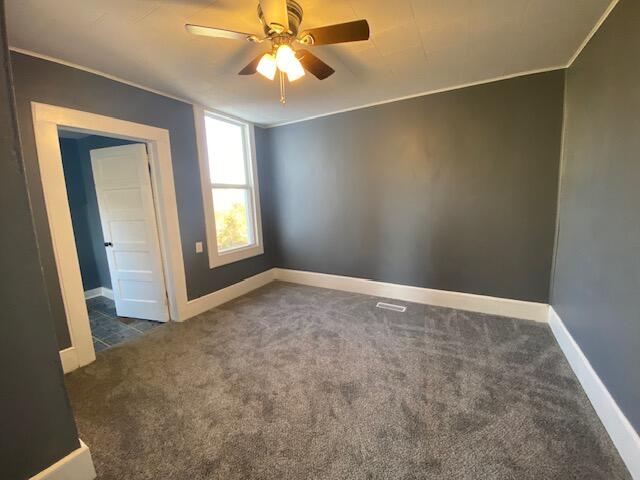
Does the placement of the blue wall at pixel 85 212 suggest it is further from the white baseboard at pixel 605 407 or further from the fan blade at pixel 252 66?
the white baseboard at pixel 605 407

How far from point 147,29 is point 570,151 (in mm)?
3362

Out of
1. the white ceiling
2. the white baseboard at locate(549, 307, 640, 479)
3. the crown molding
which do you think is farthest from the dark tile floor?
the crown molding

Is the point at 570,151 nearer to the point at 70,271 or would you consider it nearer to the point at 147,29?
the point at 147,29

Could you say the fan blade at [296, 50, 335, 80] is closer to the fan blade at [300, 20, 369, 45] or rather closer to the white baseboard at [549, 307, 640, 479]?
the fan blade at [300, 20, 369, 45]

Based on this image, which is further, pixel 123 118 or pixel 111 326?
pixel 111 326

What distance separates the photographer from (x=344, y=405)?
179cm

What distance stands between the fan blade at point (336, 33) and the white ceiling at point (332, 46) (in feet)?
0.75

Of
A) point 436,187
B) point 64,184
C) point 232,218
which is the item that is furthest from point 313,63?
point 232,218

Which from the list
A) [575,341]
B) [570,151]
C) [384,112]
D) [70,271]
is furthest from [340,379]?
[384,112]

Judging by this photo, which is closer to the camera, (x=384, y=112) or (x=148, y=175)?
(x=148, y=175)

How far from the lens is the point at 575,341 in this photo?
208 centimetres

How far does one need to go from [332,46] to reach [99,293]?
477 cm

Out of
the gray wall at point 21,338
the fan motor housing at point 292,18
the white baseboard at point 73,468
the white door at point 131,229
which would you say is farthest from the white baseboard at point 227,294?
the fan motor housing at point 292,18

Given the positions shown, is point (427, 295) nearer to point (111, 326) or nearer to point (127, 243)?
point (127, 243)
